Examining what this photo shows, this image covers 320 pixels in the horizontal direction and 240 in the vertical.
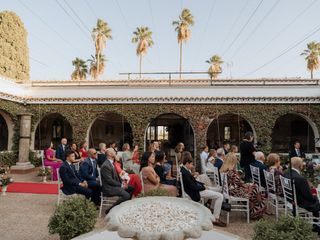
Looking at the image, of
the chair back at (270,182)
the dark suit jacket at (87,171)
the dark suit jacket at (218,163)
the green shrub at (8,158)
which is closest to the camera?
the chair back at (270,182)

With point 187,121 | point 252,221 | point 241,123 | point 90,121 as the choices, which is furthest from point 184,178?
point 241,123

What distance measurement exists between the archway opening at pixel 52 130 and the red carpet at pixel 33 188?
8980 mm

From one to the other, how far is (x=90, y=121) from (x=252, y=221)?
10.5m

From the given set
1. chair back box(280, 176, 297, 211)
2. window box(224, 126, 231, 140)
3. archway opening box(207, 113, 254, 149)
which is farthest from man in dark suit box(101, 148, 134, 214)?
window box(224, 126, 231, 140)

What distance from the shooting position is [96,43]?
33.3 meters

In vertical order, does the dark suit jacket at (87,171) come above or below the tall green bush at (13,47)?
below

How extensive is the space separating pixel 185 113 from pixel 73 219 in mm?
10289

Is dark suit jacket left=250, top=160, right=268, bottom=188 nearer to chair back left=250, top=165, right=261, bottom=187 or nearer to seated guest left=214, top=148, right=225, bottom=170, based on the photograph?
chair back left=250, top=165, right=261, bottom=187

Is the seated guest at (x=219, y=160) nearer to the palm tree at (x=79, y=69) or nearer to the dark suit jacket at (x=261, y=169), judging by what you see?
the dark suit jacket at (x=261, y=169)

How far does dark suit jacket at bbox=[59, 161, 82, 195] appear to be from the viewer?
6137 millimetres

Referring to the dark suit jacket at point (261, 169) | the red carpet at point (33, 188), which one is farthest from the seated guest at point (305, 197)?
the red carpet at point (33, 188)

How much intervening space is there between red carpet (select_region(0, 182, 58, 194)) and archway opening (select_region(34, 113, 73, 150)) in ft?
29.5

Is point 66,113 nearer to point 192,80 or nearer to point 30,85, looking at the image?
point 30,85

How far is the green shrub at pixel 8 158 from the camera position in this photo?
13109 millimetres
